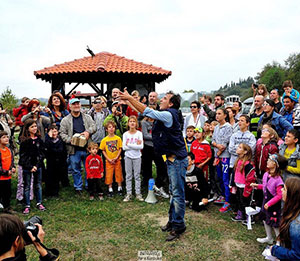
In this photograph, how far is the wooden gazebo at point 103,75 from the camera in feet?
32.4

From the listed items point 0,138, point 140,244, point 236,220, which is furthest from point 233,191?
point 0,138

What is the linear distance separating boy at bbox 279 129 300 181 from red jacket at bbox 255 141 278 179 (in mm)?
170

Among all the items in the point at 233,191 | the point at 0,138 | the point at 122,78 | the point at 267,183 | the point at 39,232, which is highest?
the point at 122,78

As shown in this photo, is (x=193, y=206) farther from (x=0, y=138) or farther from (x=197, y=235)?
(x=0, y=138)

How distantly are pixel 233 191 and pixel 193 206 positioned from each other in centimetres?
86

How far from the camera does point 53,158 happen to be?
18.3 ft

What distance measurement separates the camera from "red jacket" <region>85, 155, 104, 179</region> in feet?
18.2

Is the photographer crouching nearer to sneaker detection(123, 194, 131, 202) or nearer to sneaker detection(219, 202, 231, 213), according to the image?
sneaker detection(123, 194, 131, 202)

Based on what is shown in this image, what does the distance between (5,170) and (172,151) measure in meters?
3.06

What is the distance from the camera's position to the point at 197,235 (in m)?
3.97

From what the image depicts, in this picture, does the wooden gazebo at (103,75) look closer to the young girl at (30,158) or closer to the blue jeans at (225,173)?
the young girl at (30,158)

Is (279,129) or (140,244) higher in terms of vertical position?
(279,129)

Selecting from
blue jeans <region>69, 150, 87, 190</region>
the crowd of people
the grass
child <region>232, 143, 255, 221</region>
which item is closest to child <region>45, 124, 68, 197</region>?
the crowd of people

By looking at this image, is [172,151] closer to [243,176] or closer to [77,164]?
[243,176]
